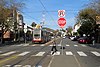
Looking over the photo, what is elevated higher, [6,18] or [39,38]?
[6,18]

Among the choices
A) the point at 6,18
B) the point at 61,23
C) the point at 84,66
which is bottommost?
the point at 84,66

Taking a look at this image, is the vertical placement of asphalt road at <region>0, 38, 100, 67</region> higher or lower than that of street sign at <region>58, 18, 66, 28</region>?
lower

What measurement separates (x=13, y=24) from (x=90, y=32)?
23009 mm

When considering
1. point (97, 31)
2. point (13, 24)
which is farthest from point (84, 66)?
point (97, 31)

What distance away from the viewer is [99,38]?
215ft

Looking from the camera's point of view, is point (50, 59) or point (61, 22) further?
point (61, 22)

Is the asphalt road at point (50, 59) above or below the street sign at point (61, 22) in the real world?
below

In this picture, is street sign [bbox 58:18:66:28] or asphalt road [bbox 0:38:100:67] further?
street sign [bbox 58:18:66:28]

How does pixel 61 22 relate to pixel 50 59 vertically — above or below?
above

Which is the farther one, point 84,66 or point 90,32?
point 90,32

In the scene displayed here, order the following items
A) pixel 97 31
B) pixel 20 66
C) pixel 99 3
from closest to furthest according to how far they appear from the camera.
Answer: pixel 20 66 < pixel 99 3 < pixel 97 31

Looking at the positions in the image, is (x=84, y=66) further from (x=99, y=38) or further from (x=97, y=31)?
(x=97, y=31)

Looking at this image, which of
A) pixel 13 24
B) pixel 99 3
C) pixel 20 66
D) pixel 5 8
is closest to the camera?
pixel 20 66

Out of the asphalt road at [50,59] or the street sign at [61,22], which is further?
the street sign at [61,22]
